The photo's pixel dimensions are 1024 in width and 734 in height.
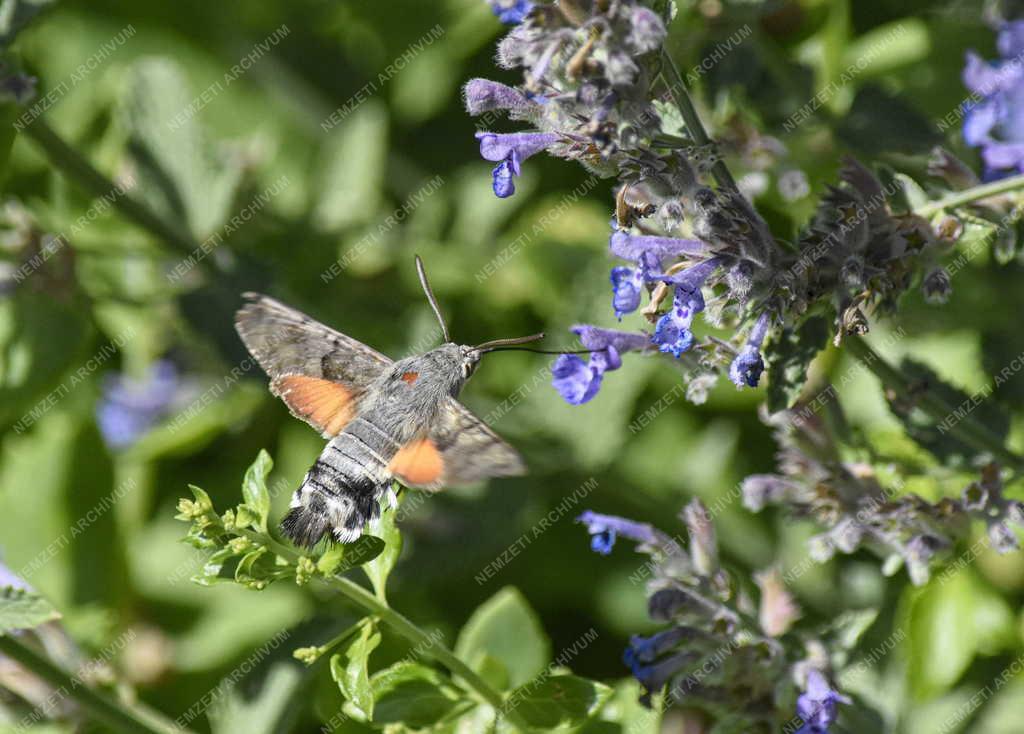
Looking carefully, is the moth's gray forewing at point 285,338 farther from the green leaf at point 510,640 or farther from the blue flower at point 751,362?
the blue flower at point 751,362

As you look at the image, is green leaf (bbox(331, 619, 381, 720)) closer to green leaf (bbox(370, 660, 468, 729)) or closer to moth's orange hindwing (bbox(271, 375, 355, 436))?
green leaf (bbox(370, 660, 468, 729))

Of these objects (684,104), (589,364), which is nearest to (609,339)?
(589,364)

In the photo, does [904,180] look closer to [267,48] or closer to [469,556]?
[469,556]

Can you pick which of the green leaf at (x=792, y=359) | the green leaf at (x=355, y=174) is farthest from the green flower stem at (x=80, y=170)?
the green leaf at (x=792, y=359)

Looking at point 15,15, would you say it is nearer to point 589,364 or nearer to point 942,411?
point 589,364

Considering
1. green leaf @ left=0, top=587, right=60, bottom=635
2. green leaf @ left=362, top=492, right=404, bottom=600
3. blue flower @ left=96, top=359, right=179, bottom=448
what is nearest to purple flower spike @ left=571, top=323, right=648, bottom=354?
green leaf @ left=362, top=492, right=404, bottom=600

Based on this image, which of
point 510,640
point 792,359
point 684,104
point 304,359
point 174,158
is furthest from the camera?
point 174,158
